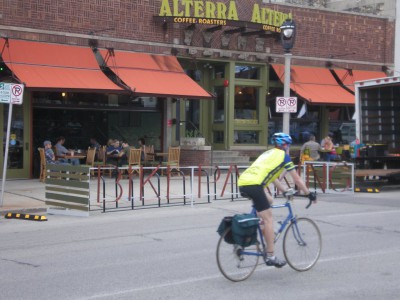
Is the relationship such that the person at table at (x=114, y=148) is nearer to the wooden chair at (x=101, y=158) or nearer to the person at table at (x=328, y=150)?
the wooden chair at (x=101, y=158)

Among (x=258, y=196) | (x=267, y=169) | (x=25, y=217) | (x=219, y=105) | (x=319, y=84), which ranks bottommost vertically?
(x=25, y=217)

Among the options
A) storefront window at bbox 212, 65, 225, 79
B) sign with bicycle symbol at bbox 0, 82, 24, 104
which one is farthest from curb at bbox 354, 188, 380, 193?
sign with bicycle symbol at bbox 0, 82, 24, 104

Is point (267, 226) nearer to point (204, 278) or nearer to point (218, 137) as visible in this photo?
point (204, 278)

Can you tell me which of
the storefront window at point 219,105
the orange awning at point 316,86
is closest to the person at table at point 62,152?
the storefront window at point 219,105

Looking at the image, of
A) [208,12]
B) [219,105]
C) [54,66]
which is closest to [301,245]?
[54,66]

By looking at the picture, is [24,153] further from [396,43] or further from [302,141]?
[396,43]

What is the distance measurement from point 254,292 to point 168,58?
54.6ft

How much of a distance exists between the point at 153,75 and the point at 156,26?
86.4 inches

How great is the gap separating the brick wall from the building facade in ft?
0.13

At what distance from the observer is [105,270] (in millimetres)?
7578

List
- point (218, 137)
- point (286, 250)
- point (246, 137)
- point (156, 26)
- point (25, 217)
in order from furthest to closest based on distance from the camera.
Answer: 1. point (246, 137)
2. point (218, 137)
3. point (156, 26)
4. point (25, 217)
5. point (286, 250)

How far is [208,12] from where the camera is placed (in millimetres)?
22375

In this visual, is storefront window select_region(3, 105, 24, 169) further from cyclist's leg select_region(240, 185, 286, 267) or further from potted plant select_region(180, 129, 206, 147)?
cyclist's leg select_region(240, 185, 286, 267)

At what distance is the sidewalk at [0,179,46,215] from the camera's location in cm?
1357
